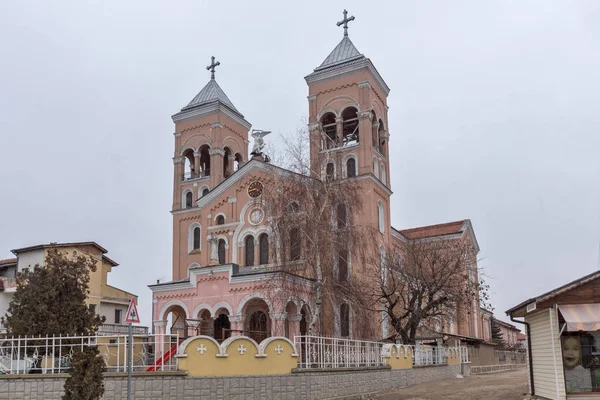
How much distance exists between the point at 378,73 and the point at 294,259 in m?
20.8

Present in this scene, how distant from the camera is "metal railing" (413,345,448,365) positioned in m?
29.3

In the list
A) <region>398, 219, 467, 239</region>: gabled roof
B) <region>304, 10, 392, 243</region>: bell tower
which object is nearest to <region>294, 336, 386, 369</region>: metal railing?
<region>304, 10, 392, 243</region>: bell tower

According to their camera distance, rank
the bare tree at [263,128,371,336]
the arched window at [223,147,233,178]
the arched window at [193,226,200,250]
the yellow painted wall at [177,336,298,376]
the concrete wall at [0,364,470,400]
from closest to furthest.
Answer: the concrete wall at [0,364,470,400], the yellow painted wall at [177,336,298,376], the bare tree at [263,128,371,336], the arched window at [193,226,200,250], the arched window at [223,147,233,178]

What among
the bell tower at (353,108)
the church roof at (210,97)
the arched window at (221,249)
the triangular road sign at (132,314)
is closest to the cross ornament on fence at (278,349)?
the triangular road sign at (132,314)

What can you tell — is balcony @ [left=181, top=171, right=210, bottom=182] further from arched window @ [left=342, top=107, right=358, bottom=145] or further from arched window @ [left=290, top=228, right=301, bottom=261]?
arched window @ [left=290, top=228, right=301, bottom=261]

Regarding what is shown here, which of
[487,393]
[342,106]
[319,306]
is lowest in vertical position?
[487,393]

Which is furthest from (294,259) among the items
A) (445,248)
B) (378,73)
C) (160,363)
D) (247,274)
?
(378,73)

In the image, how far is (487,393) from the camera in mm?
20938

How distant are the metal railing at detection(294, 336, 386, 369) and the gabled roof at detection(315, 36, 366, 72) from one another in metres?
22.2

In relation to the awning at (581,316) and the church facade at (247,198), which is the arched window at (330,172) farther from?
the awning at (581,316)

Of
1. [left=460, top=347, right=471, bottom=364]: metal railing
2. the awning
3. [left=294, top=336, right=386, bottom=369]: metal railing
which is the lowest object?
[left=460, top=347, right=471, bottom=364]: metal railing

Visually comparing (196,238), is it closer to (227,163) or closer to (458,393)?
(227,163)

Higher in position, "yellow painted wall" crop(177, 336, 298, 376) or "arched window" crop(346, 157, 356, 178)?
"arched window" crop(346, 157, 356, 178)

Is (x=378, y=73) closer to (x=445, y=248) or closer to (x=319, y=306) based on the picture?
(x=445, y=248)
